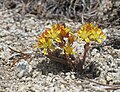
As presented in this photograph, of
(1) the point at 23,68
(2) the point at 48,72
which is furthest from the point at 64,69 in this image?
(1) the point at 23,68

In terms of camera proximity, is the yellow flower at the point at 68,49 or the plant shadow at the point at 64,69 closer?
the yellow flower at the point at 68,49

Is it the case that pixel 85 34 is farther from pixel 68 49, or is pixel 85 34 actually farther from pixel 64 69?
pixel 64 69

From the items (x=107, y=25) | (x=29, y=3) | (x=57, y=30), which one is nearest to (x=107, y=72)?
(x=57, y=30)

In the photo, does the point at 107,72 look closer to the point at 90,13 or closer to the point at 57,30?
the point at 57,30

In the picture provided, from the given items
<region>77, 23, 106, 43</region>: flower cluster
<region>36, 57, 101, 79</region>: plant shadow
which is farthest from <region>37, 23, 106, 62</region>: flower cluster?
<region>36, 57, 101, 79</region>: plant shadow

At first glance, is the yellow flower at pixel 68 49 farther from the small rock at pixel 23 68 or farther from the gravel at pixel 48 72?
the small rock at pixel 23 68

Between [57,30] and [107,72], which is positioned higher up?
[57,30]

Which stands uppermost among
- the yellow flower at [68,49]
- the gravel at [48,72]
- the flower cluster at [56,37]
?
the flower cluster at [56,37]

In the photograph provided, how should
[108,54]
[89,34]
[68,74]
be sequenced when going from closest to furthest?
1. [89,34]
2. [68,74]
3. [108,54]

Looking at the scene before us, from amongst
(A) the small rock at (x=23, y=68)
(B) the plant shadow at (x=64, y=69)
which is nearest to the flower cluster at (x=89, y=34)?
(B) the plant shadow at (x=64, y=69)

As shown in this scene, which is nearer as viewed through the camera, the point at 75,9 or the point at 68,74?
the point at 68,74

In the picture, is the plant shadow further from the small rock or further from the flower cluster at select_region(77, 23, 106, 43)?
the flower cluster at select_region(77, 23, 106, 43)
